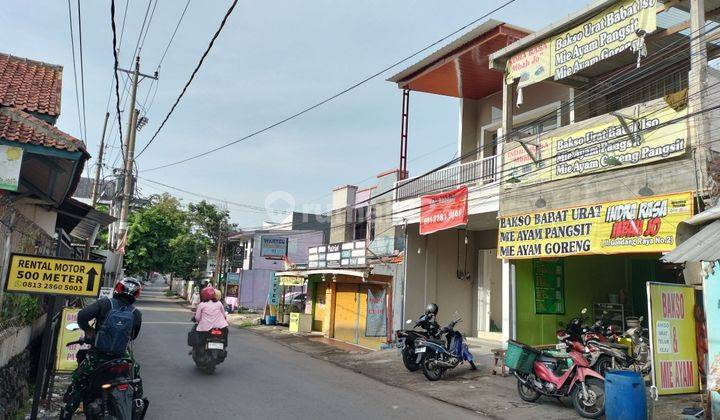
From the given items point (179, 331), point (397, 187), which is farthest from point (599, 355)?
point (179, 331)

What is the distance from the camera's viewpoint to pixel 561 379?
8492 mm

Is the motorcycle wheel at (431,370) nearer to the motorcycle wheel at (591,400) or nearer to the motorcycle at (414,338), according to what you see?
the motorcycle at (414,338)

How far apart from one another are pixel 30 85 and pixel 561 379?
10.7 m

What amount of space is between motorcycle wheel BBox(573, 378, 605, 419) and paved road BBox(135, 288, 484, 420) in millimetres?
1599

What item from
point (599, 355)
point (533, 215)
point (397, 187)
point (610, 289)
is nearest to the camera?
point (599, 355)

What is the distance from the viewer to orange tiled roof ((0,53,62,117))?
29.5 feet

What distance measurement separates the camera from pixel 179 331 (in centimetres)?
1942

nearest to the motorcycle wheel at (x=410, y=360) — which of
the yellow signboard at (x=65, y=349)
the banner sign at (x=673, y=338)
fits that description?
the banner sign at (x=673, y=338)

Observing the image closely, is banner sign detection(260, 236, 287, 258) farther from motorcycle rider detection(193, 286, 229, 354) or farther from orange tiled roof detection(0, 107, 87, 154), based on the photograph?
orange tiled roof detection(0, 107, 87, 154)

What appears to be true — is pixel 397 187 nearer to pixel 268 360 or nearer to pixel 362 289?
pixel 362 289

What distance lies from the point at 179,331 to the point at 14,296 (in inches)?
534

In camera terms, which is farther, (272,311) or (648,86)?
(272,311)

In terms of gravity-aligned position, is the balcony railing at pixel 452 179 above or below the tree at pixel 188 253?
above

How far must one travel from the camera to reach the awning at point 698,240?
671 cm
